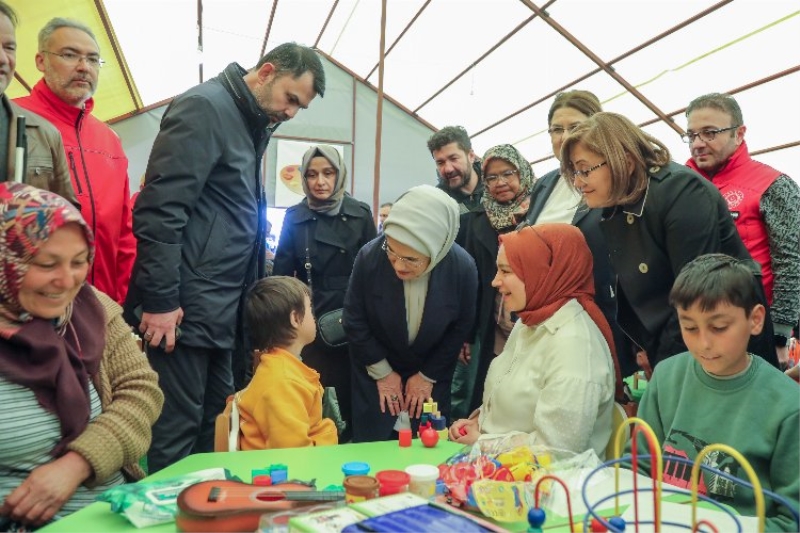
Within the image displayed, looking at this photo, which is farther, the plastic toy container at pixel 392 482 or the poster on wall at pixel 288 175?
the poster on wall at pixel 288 175

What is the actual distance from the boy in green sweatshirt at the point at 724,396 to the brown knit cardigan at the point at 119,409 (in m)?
1.16

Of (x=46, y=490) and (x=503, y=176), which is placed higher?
(x=503, y=176)

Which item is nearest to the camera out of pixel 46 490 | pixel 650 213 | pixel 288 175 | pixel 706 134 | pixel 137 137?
pixel 46 490

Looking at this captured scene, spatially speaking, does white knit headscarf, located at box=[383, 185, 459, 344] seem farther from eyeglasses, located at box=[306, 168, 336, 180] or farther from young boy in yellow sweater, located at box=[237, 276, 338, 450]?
eyeglasses, located at box=[306, 168, 336, 180]

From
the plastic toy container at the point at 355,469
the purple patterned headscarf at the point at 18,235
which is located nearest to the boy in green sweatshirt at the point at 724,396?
the plastic toy container at the point at 355,469

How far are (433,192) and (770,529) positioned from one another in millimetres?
1403

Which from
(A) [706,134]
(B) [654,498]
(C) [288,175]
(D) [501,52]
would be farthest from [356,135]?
(B) [654,498]

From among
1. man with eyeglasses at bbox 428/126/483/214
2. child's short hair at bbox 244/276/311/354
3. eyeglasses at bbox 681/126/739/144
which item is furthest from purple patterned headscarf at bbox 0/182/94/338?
eyeglasses at bbox 681/126/739/144

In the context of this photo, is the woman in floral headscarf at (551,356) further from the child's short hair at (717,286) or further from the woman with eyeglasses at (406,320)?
the woman with eyeglasses at (406,320)

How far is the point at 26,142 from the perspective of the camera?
156 cm

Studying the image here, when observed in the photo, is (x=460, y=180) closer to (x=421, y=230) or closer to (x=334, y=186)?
(x=334, y=186)

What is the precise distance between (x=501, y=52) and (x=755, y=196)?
226 inches

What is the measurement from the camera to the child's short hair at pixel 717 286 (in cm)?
133

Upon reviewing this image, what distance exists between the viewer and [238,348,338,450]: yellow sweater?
162cm
